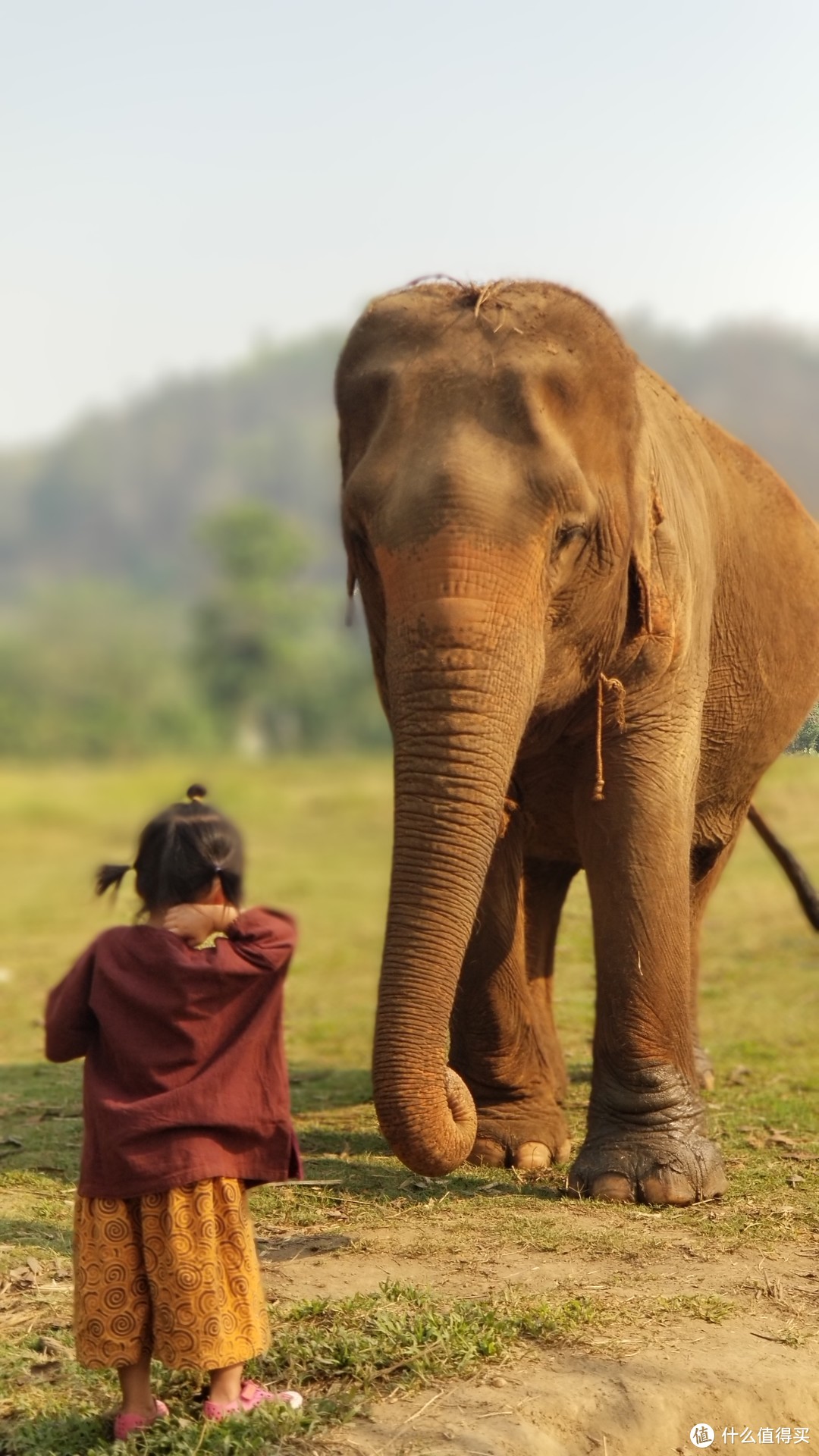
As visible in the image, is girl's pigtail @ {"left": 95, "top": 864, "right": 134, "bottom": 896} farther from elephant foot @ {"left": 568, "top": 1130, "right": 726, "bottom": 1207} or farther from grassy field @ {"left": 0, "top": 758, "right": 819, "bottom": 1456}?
elephant foot @ {"left": 568, "top": 1130, "right": 726, "bottom": 1207}

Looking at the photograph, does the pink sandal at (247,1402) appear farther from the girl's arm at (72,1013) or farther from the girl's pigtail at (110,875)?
the girl's pigtail at (110,875)

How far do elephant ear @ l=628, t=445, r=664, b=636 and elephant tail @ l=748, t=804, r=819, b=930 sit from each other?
3462 millimetres

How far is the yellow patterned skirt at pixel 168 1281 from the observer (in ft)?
13.6

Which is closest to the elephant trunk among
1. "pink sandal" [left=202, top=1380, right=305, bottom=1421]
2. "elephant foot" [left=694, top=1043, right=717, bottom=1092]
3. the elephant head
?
the elephant head

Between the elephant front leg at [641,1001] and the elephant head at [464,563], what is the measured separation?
0.42 m

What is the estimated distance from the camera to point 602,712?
21.3ft

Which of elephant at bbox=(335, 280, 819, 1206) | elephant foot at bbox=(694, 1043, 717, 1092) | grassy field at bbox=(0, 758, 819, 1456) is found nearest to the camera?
grassy field at bbox=(0, 758, 819, 1456)

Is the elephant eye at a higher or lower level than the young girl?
higher

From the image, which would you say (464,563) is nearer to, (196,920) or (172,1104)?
(196,920)

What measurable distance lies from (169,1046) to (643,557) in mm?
2853

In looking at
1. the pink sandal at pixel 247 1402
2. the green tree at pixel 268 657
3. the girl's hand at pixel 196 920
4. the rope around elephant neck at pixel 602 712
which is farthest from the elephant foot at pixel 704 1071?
the green tree at pixel 268 657

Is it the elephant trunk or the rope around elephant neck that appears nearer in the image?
the elephant trunk

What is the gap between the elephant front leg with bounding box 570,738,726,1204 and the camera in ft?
21.0

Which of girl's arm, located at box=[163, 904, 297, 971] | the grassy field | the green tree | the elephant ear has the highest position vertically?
the green tree
